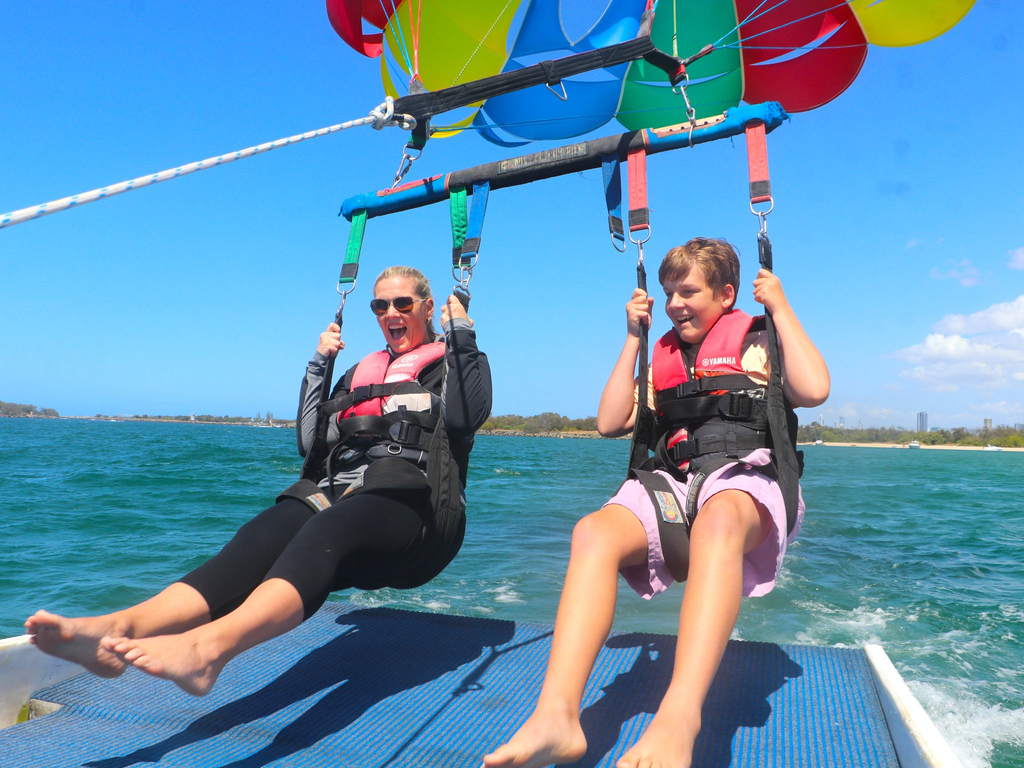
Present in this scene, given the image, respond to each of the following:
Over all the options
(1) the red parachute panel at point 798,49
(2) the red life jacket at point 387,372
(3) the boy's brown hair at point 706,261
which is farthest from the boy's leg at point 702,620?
(1) the red parachute panel at point 798,49

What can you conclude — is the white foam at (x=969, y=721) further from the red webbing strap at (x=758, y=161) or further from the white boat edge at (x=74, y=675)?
the red webbing strap at (x=758, y=161)

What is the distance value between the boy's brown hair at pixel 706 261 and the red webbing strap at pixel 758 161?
0.63 ft

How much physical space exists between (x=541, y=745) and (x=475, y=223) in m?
2.11

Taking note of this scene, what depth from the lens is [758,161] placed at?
2352 mm

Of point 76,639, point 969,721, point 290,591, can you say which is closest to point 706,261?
point 290,591

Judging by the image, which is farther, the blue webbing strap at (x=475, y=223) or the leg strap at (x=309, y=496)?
the blue webbing strap at (x=475, y=223)

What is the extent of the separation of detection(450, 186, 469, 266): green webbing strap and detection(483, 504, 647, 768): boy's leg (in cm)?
136

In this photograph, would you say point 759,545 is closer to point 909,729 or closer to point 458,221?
point 909,729

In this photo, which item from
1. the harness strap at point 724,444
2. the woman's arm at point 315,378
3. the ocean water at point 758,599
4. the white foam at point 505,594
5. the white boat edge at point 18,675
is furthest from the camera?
the white foam at point 505,594

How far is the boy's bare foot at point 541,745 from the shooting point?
48.7 inches

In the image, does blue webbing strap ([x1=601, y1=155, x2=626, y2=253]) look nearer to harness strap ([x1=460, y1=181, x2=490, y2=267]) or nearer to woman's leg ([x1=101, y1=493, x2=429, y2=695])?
harness strap ([x1=460, y1=181, x2=490, y2=267])

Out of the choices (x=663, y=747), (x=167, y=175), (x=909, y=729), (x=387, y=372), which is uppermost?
(x=167, y=175)

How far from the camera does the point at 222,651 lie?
5.08 feet

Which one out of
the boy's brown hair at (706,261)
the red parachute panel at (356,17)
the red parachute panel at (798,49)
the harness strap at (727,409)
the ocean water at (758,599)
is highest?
the red parachute panel at (356,17)
